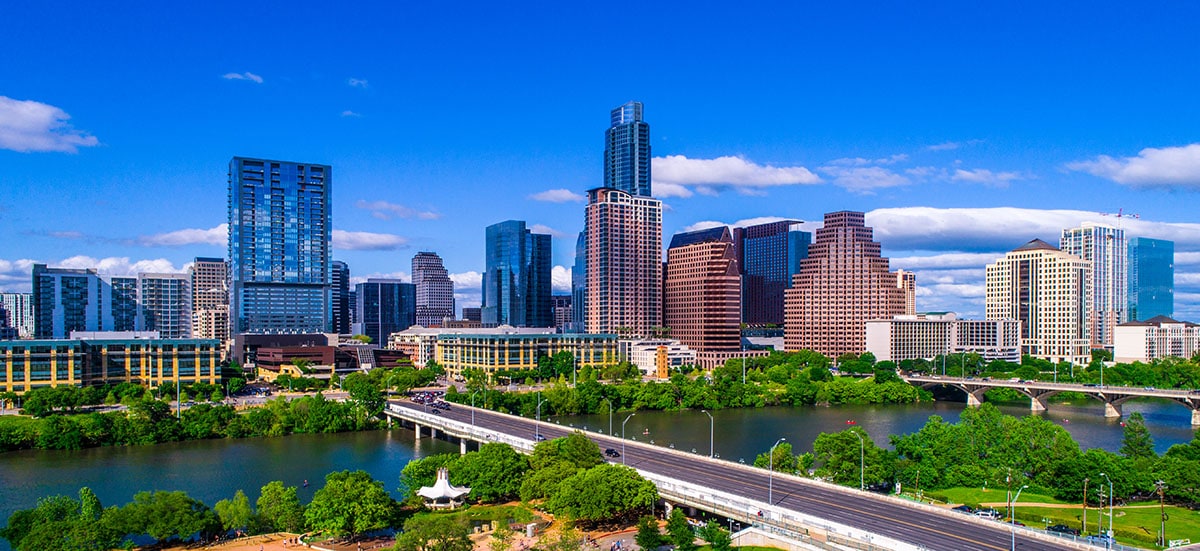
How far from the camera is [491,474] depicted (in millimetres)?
66500

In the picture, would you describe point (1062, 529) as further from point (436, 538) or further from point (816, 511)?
point (436, 538)

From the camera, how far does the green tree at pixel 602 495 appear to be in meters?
57.5

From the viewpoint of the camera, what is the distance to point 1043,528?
55.2 meters

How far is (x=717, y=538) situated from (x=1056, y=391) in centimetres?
10846

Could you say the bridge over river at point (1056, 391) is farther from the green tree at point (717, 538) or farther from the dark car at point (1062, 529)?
the green tree at point (717, 538)

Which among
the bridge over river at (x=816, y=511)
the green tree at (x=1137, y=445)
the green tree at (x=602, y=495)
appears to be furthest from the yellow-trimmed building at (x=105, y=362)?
the green tree at (x=1137, y=445)

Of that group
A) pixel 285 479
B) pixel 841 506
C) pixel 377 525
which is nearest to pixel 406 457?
pixel 285 479

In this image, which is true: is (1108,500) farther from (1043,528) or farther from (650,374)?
(650,374)

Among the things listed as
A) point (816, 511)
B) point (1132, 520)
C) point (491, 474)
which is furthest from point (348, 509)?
point (1132, 520)

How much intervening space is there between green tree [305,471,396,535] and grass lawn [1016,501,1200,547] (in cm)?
3899

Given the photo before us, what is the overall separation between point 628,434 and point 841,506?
50.3m

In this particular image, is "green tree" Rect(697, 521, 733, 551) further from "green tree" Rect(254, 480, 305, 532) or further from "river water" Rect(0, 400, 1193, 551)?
"river water" Rect(0, 400, 1193, 551)

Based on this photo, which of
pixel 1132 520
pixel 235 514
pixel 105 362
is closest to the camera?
pixel 1132 520

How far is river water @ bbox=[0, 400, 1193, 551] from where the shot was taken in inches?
2968
